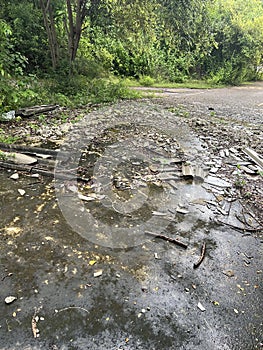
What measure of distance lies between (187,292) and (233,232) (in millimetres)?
1045

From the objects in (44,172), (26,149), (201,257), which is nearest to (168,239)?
(201,257)

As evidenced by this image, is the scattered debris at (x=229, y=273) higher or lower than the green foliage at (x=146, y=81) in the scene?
lower

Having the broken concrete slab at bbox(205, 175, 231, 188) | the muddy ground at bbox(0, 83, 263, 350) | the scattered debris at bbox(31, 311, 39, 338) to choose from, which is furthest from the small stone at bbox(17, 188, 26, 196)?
the broken concrete slab at bbox(205, 175, 231, 188)

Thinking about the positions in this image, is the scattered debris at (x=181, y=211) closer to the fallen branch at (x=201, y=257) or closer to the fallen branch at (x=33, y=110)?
the fallen branch at (x=201, y=257)

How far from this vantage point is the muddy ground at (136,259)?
6.01ft

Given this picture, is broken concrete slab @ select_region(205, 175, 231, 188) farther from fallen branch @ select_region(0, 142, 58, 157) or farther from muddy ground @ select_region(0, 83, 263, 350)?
fallen branch @ select_region(0, 142, 58, 157)

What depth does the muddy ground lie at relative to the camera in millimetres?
1832

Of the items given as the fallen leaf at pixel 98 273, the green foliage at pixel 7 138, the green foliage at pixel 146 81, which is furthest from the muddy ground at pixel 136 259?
the green foliage at pixel 146 81

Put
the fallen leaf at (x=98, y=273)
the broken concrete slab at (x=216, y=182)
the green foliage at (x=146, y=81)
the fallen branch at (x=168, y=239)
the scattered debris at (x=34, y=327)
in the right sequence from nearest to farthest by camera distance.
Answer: the scattered debris at (x=34, y=327), the fallen leaf at (x=98, y=273), the fallen branch at (x=168, y=239), the broken concrete slab at (x=216, y=182), the green foliage at (x=146, y=81)

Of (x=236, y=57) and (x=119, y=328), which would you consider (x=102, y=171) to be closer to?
(x=119, y=328)

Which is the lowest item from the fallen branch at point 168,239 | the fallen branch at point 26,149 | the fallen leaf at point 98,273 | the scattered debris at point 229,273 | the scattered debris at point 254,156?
the scattered debris at point 229,273

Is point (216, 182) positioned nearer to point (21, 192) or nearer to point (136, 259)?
point (136, 259)

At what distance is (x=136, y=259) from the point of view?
2436 mm

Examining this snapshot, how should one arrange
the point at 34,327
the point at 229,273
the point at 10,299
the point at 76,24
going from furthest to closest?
the point at 76,24, the point at 229,273, the point at 10,299, the point at 34,327
